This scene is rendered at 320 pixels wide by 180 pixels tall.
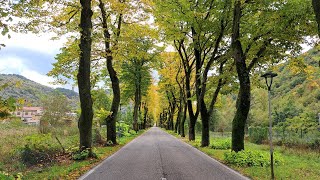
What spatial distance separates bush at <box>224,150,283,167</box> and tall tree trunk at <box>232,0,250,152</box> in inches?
42.2

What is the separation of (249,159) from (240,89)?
3206 mm

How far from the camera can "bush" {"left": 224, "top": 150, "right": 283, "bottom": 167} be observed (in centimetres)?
1156

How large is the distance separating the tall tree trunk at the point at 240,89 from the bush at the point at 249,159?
107cm

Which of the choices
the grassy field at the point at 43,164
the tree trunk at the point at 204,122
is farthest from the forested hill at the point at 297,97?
the grassy field at the point at 43,164

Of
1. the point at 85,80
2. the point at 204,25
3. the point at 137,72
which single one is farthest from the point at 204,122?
the point at 137,72

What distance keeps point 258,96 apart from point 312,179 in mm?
75800

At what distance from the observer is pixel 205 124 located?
2136 cm

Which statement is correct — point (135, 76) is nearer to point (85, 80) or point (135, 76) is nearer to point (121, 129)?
point (121, 129)

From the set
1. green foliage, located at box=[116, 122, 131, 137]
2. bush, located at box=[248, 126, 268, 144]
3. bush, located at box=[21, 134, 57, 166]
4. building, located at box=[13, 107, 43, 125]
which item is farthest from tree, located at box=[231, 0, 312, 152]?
green foliage, located at box=[116, 122, 131, 137]

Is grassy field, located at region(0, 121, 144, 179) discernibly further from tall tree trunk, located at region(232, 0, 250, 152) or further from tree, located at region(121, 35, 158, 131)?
tree, located at region(121, 35, 158, 131)

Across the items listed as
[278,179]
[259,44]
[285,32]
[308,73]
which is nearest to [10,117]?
[278,179]

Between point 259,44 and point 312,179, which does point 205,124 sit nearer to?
point 259,44

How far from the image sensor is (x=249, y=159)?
11.7 meters

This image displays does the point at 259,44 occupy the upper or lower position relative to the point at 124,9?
lower
